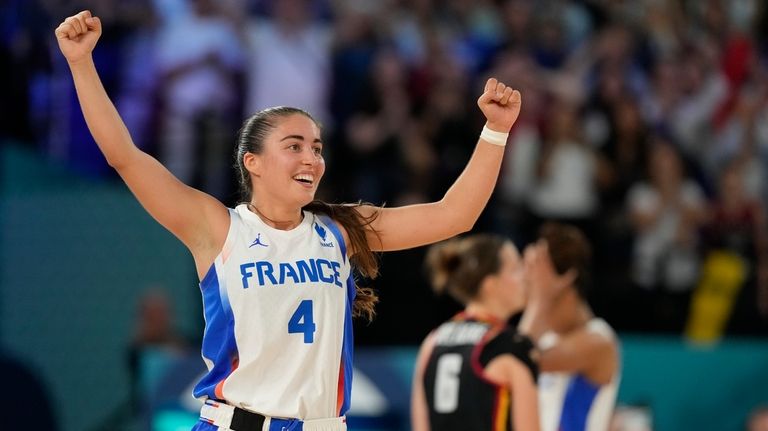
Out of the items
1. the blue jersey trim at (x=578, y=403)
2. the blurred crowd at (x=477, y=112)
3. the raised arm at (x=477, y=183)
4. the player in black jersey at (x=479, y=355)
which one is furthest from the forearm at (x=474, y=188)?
the blurred crowd at (x=477, y=112)

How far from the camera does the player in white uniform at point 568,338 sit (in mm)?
6012

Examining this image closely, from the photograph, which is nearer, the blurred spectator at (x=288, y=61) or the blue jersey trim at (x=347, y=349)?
the blue jersey trim at (x=347, y=349)

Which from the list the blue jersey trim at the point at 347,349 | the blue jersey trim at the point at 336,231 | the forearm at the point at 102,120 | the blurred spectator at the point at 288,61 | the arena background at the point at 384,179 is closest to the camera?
the forearm at the point at 102,120

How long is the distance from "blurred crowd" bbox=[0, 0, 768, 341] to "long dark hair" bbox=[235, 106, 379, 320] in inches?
178

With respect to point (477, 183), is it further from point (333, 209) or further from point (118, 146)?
point (118, 146)

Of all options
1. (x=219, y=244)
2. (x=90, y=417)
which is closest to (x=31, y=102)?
(x=90, y=417)

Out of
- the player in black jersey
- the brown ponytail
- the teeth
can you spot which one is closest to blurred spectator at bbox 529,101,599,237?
the player in black jersey

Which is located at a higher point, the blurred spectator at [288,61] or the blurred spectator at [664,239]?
the blurred spectator at [288,61]

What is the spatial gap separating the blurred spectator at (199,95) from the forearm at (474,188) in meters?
5.22

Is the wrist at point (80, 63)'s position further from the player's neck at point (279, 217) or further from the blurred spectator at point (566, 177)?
the blurred spectator at point (566, 177)

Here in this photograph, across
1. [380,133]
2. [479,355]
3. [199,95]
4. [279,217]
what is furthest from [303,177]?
[380,133]

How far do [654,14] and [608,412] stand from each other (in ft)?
22.6

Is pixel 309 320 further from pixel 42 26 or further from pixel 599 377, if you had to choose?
pixel 42 26

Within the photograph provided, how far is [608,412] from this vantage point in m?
6.16
